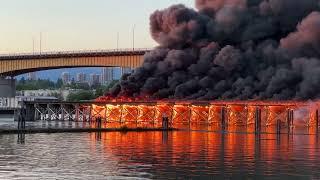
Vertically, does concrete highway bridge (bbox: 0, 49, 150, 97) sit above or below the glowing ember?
above

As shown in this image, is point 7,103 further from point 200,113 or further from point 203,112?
point 203,112

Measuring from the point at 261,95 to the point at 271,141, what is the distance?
139 feet

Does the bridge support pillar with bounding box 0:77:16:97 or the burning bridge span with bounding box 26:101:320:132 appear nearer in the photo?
the burning bridge span with bounding box 26:101:320:132

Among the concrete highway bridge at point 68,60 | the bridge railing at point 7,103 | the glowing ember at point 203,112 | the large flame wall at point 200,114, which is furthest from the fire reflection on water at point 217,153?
the bridge railing at point 7,103

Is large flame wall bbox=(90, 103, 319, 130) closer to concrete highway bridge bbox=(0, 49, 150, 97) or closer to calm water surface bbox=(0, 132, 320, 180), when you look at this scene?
concrete highway bridge bbox=(0, 49, 150, 97)

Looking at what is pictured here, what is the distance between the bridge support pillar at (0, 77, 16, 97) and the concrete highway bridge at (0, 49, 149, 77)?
1868 millimetres

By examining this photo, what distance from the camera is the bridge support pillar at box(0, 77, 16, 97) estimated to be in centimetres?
16110

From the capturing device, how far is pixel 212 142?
6066 centimetres

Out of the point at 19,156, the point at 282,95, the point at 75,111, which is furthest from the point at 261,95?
the point at 19,156

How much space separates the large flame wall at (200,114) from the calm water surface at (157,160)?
36230 millimetres

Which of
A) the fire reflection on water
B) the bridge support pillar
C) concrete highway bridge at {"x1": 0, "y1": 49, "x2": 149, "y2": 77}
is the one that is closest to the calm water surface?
the fire reflection on water

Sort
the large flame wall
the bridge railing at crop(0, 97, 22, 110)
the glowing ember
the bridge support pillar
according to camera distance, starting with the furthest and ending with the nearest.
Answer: the bridge support pillar
the bridge railing at crop(0, 97, 22, 110)
the large flame wall
the glowing ember

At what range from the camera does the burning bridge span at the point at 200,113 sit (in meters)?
95.2

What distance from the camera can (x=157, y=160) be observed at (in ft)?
138
